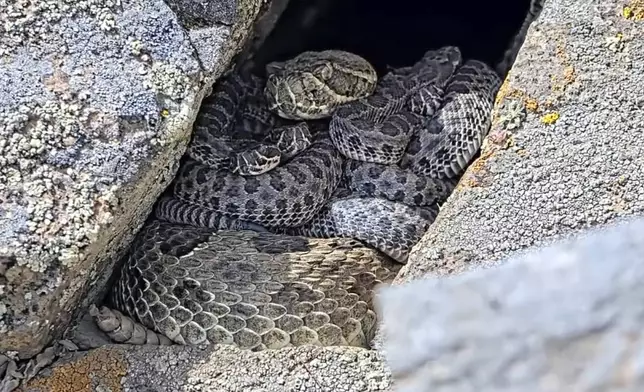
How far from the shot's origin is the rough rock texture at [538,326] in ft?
3.69

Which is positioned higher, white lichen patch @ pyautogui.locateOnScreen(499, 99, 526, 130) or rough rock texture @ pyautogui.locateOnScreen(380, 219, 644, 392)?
rough rock texture @ pyautogui.locateOnScreen(380, 219, 644, 392)

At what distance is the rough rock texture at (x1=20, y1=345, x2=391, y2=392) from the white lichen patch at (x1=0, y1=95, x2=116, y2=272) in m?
0.47

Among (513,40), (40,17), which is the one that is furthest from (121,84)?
(513,40)

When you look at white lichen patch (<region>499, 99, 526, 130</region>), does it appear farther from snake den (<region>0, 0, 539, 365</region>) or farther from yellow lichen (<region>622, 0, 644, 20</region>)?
snake den (<region>0, 0, 539, 365</region>)

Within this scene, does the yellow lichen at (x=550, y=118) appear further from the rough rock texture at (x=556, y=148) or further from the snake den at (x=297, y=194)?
the snake den at (x=297, y=194)

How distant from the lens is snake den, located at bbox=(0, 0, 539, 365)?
10.9ft

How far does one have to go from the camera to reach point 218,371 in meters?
3.06

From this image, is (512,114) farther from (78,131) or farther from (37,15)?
(37,15)

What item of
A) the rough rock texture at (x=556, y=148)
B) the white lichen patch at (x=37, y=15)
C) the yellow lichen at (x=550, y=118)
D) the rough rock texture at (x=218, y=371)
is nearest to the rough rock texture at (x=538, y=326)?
the rough rock texture at (x=556, y=148)

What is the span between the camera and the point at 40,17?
3.05 metres

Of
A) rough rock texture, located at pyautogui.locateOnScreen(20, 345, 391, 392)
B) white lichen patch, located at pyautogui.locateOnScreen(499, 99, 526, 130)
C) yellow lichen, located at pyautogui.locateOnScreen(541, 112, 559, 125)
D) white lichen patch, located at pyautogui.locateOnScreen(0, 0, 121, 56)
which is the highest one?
yellow lichen, located at pyautogui.locateOnScreen(541, 112, 559, 125)

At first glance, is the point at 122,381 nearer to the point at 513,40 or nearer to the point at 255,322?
the point at 255,322

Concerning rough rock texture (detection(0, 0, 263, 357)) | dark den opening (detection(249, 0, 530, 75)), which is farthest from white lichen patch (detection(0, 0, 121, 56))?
dark den opening (detection(249, 0, 530, 75))

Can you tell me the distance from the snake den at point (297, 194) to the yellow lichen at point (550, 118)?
884 mm
